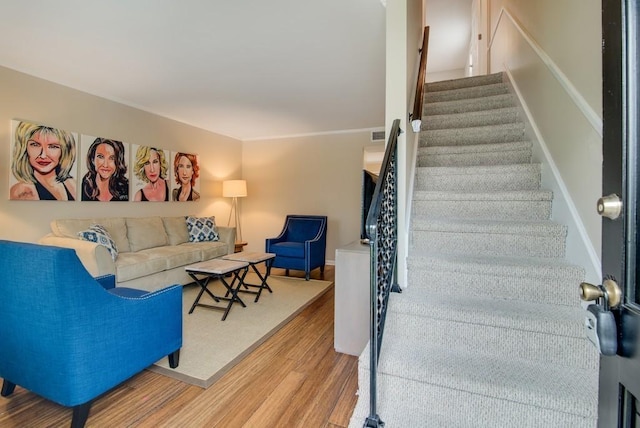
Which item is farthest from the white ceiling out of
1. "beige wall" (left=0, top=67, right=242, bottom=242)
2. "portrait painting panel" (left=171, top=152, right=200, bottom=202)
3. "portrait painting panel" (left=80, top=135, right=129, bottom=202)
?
"portrait painting panel" (left=171, top=152, right=200, bottom=202)

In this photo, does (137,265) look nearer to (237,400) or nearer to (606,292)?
(237,400)

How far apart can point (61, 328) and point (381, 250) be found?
1.54 m

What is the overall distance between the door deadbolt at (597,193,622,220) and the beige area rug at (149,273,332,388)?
2.09 meters

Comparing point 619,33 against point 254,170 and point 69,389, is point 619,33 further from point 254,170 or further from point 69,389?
point 254,170

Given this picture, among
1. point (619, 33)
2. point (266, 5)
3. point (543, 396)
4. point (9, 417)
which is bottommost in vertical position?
point (9, 417)

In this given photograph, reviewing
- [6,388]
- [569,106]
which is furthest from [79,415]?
[569,106]

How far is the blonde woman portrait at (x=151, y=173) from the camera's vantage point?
4211mm

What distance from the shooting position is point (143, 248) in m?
3.89

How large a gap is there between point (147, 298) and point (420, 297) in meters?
1.58

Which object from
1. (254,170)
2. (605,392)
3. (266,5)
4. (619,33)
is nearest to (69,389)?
(605,392)

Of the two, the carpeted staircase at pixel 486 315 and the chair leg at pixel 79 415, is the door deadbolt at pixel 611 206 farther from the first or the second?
the chair leg at pixel 79 415

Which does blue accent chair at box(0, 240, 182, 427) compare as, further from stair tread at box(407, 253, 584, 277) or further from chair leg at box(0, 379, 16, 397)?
stair tread at box(407, 253, 584, 277)

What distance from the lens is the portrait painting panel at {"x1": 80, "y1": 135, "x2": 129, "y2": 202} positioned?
359cm

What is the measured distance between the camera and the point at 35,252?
137 cm
